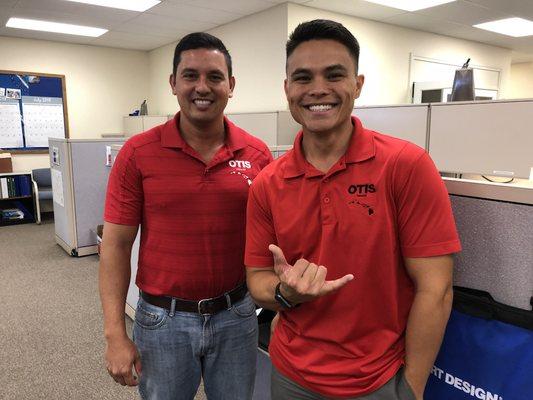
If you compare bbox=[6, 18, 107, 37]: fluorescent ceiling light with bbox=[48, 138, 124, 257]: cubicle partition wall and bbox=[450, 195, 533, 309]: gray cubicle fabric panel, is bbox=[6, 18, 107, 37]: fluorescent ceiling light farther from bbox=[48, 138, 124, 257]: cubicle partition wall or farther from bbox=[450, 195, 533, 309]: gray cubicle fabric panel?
bbox=[450, 195, 533, 309]: gray cubicle fabric panel

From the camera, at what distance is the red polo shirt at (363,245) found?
2.45ft

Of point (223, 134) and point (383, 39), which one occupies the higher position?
point (383, 39)

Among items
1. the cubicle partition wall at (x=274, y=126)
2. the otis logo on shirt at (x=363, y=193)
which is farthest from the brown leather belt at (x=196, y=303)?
the cubicle partition wall at (x=274, y=126)

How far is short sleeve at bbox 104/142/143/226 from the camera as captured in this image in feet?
3.51

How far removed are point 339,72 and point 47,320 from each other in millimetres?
2576

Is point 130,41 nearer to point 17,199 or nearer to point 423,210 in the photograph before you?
point 17,199

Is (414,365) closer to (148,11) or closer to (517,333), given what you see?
(517,333)

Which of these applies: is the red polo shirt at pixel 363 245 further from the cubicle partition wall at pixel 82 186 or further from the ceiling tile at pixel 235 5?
the ceiling tile at pixel 235 5

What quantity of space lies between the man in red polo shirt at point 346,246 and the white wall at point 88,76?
5936mm

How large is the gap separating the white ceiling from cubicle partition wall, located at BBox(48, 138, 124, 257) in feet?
4.82

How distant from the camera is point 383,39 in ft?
16.1

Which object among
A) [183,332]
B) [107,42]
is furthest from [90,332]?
[107,42]

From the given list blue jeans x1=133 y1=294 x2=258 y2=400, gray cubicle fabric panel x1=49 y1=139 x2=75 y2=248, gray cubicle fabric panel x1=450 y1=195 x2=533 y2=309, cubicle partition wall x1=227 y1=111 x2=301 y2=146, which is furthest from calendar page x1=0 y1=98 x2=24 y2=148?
gray cubicle fabric panel x1=450 y1=195 x2=533 y2=309

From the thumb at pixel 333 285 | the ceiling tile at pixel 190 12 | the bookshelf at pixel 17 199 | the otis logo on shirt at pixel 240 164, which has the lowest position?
the bookshelf at pixel 17 199
